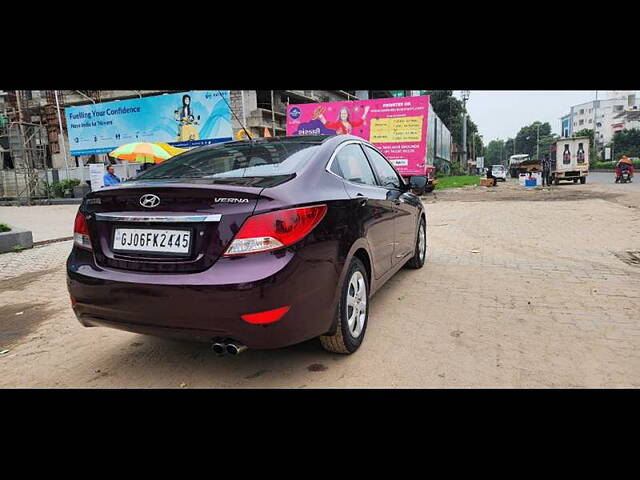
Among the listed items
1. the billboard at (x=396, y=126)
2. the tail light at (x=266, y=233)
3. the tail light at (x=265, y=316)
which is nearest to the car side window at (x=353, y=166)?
the tail light at (x=266, y=233)

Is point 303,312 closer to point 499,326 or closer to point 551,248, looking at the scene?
point 499,326

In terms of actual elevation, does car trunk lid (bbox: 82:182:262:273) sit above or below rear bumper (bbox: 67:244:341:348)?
above

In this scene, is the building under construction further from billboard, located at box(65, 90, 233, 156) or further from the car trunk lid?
the car trunk lid

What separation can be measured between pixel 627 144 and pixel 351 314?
69277mm

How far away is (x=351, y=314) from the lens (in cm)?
303

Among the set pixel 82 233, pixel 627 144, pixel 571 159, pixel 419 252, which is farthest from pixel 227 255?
pixel 627 144

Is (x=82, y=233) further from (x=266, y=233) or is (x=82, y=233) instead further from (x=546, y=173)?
(x=546, y=173)

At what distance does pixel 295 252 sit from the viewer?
7.74 feet

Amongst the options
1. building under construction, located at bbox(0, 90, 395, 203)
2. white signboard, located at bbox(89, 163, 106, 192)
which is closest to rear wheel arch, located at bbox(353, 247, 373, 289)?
white signboard, located at bbox(89, 163, 106, 192)

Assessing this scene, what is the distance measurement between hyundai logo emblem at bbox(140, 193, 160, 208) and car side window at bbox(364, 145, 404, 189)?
2.20 m

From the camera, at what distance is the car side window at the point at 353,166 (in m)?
3.23

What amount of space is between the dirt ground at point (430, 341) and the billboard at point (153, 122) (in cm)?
1652

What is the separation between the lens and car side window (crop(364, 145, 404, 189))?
4.13m

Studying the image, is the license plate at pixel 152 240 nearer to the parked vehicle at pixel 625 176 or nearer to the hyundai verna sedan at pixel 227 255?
the hyundai verna sedan at pixel 227 255
